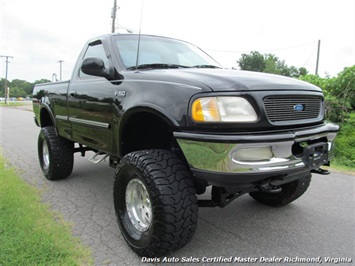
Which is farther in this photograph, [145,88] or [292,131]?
[145,88]

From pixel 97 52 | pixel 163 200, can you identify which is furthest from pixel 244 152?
pixel 97 52

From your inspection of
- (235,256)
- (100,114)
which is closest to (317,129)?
(235,256)

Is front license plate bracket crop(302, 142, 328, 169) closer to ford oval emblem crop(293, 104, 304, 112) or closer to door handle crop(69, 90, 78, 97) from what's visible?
ford oval emblem crop(293, 104, 304, 112)

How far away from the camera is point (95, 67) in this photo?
2955 mm

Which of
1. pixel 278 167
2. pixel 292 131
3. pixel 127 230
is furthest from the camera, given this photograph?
pixel 127 230

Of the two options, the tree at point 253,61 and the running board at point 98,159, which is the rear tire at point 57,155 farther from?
the tree at point 253,61

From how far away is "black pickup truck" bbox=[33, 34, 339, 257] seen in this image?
2.09 meters

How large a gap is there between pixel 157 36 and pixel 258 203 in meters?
2.42

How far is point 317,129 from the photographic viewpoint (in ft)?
8.11

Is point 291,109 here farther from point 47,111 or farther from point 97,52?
point 47,111

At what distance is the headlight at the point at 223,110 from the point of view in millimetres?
2121

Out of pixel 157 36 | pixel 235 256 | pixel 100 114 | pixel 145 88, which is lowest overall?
pixel 235 256

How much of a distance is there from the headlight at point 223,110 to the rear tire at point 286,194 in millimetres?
1500

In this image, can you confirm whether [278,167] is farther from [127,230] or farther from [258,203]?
[258,203]
